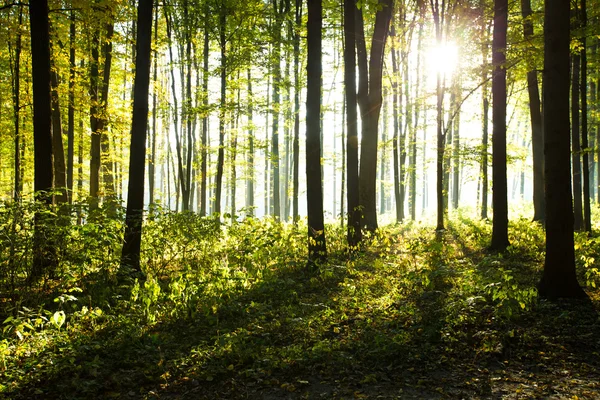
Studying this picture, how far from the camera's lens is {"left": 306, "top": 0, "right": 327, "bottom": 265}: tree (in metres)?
8.77

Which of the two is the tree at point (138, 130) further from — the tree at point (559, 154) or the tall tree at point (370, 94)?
the tree at point (559, 154)

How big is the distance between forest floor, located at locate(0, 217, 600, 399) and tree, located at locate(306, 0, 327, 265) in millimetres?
2559

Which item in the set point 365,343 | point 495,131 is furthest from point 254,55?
point 365,343


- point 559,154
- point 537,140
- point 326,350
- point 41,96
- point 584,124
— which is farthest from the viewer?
point 537,140

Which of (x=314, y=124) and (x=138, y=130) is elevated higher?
(x=314, y=124)

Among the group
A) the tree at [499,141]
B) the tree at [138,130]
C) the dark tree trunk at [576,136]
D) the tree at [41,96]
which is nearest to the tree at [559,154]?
the tree at [499,141]

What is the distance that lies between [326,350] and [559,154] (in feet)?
15.3

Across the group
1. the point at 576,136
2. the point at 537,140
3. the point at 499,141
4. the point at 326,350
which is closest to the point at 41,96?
the point at 326,350

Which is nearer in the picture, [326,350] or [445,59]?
[326,350]

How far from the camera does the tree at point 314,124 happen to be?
8.77m

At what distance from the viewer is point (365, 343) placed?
5.00 meters

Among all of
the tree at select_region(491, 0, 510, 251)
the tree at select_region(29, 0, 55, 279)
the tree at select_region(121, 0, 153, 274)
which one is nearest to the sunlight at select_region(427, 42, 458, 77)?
the tree at select_region(491, 0, 510, 251)

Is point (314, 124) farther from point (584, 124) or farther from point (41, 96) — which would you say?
point (584, 124)

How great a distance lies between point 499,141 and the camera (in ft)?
33.5
